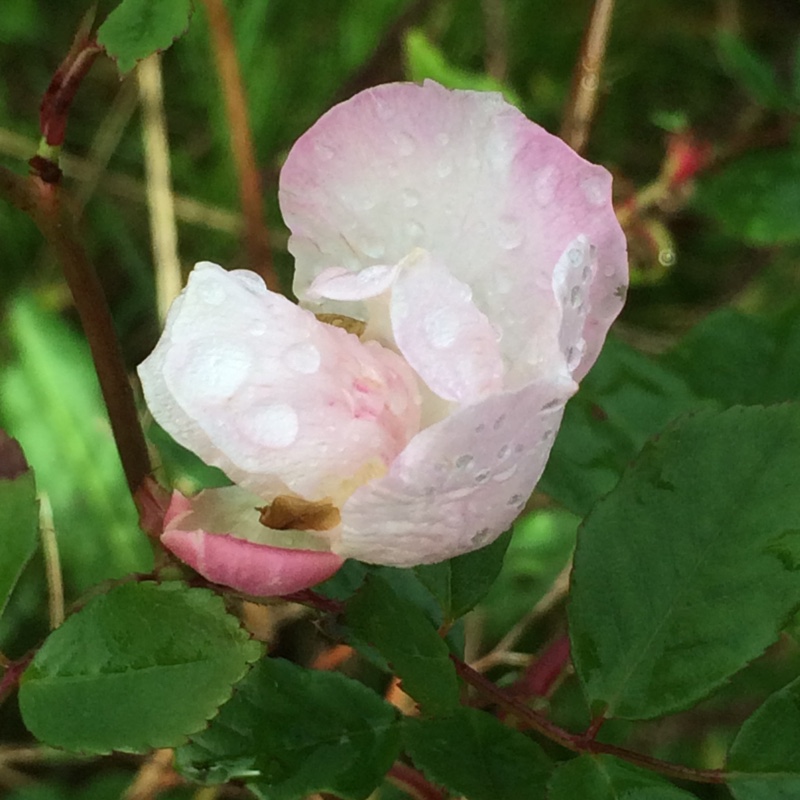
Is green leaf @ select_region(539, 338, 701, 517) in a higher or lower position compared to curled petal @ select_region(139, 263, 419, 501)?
lower

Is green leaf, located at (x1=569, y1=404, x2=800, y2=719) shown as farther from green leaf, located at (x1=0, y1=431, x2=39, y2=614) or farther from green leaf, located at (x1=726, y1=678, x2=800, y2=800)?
green leaf, located at (x1=0, y1=431, x2=39, y2=614)

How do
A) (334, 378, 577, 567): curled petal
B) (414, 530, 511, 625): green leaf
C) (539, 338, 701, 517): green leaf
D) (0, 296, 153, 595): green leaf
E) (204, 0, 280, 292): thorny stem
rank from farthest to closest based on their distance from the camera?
1. (0, 296, 153, 595): green leaf
2. (204, 0, 280, 292): thorny stem
3. (539, 338, 701, 517): green leaf
4. (414, 530, 511, 625): green leaf
5. (334, 378, 577, 567): curled petal

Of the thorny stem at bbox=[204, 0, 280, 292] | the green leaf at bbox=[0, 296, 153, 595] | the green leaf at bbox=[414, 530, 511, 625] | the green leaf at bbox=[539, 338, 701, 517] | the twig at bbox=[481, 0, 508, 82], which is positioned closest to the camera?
the green leaf at bbox=[414, 530, 511, 625]

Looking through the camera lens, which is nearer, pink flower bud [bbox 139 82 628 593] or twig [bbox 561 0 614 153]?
pink flower bud [bbox 139 82 628 593]

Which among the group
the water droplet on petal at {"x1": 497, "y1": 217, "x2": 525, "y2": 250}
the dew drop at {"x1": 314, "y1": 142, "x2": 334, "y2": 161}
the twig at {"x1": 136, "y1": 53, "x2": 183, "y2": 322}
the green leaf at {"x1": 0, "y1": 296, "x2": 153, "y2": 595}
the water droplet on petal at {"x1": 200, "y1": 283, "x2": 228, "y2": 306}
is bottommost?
the green leaf at {"x1": 0, "y1": 296, "x2": 153, "y2": 595}

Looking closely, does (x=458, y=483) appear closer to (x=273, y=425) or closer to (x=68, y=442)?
(x=273, y=425)

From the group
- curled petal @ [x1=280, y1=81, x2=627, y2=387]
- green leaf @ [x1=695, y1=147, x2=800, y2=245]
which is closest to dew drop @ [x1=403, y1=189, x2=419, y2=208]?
curled petal @ [x1=280, y1=81, x2=627, y2=387]

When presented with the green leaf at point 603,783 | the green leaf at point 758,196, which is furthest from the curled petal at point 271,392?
the green leaf at point 758,196

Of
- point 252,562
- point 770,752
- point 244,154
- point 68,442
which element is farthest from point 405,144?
point 68,442
